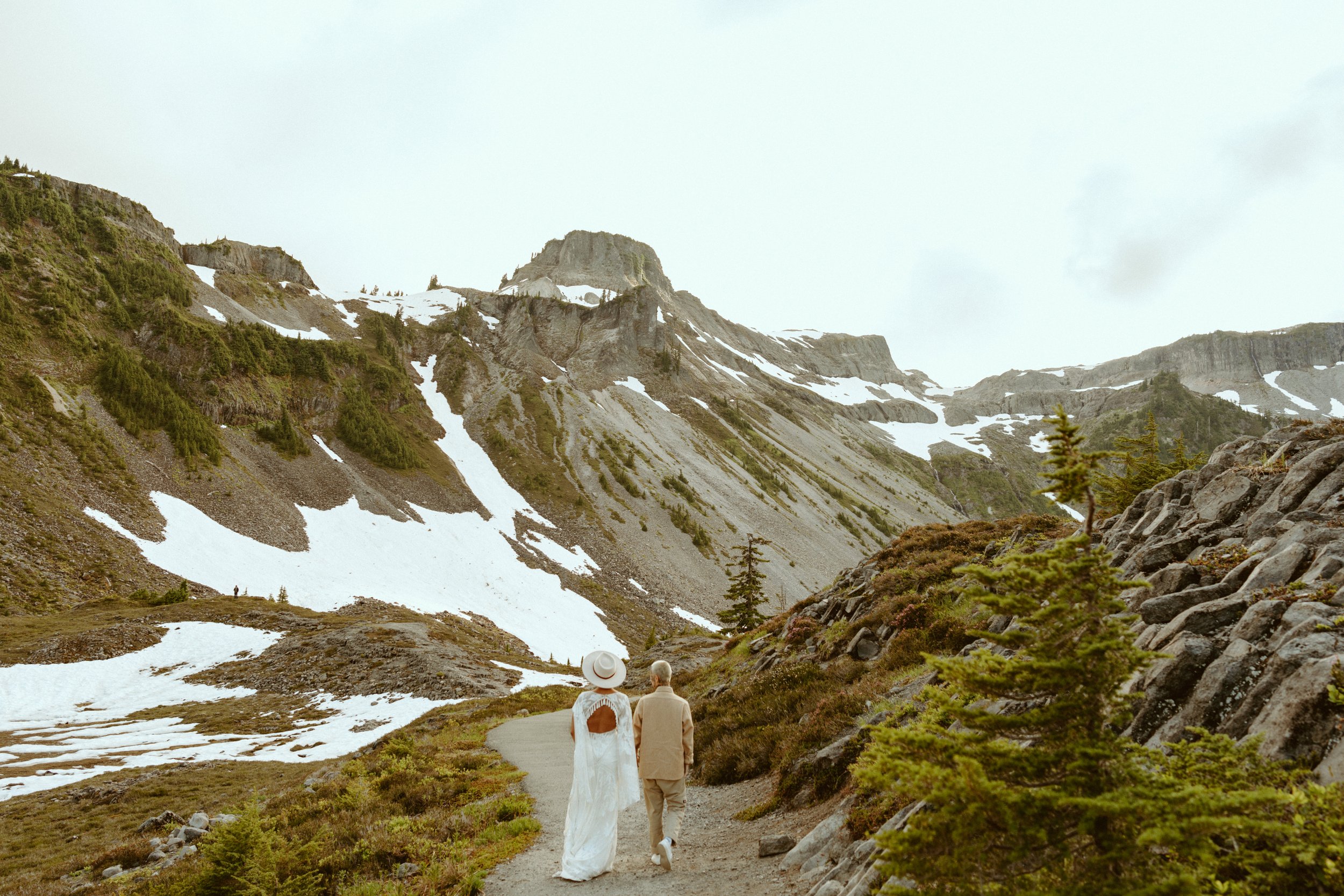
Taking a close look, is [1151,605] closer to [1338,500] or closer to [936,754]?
[1338,500]

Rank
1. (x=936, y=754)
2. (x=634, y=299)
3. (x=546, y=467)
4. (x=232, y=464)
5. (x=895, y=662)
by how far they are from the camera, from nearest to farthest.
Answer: (x=936, y=754) → (x=895, y=662) → (x=232, y=464) → (x=546, y=467) → (x=634, y=299)

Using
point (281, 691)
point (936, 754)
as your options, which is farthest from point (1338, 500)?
point (281, 691)

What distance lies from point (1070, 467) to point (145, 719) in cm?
3538

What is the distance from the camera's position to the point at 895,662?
1398cm

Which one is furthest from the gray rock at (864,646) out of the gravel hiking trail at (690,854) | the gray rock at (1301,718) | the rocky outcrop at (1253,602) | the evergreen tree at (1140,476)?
the gray rock at (1301,718)

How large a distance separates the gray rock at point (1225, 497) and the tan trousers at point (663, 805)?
367 inches

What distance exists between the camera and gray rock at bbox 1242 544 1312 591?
6.79 metres

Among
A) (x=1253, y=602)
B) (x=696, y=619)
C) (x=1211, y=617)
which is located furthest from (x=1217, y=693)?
(x=696, y=619)

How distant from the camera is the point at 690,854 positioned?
898 cm

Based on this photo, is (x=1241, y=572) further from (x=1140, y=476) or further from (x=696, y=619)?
(x=696, y=619)

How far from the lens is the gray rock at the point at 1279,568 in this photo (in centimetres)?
679

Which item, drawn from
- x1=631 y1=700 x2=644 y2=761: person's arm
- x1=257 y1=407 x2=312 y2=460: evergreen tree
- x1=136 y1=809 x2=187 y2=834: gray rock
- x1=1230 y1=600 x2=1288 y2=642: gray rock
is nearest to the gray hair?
x1=631 y1=700 x2=644 y2=761: person's arm

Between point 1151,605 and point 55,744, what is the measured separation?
108 feet

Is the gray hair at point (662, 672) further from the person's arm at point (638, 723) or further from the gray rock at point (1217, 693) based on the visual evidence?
the gray rock at point (1217, 693)
